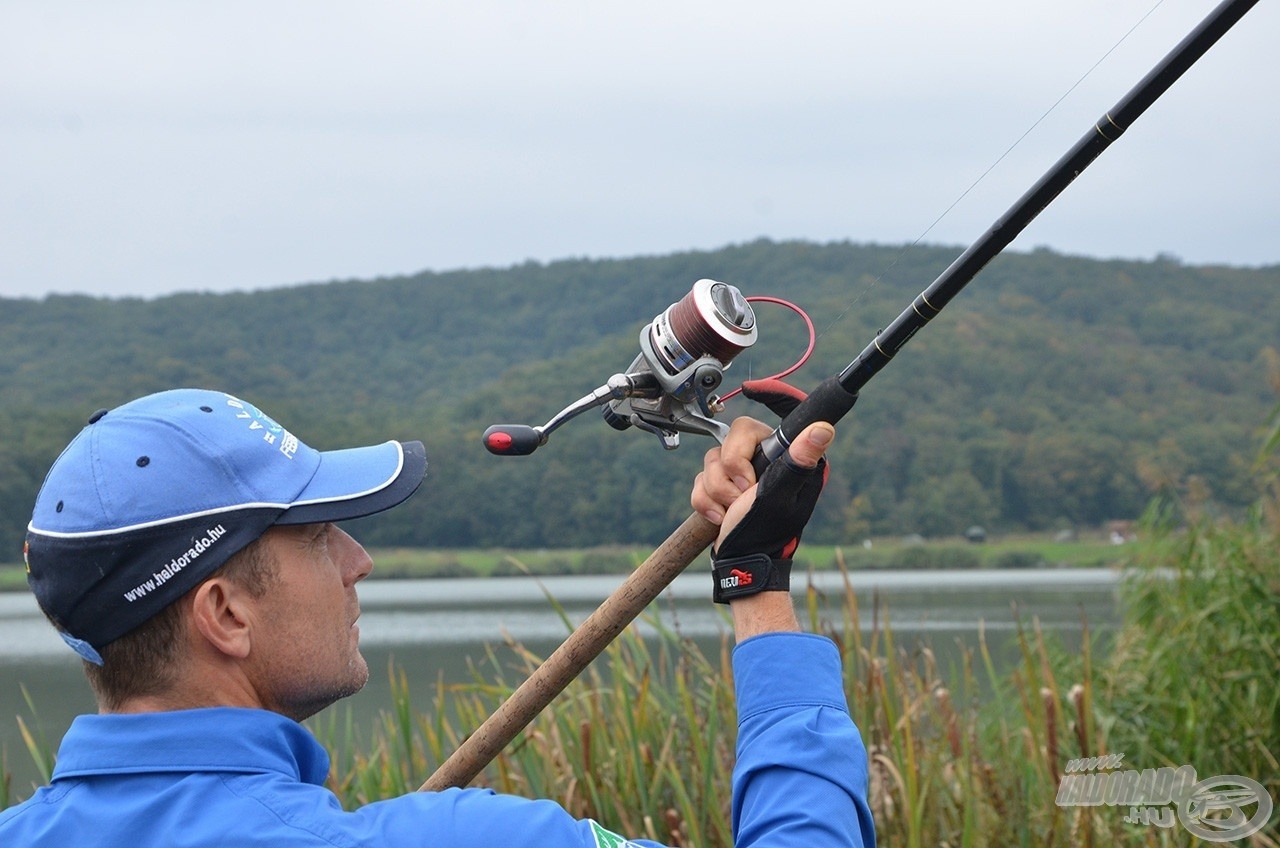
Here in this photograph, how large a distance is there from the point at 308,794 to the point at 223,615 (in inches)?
9.4

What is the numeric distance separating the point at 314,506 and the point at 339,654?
7.1 inches

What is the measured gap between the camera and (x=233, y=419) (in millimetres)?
1544

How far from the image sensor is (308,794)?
1341mm

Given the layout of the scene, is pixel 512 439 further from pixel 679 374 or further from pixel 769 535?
pixel 769 535

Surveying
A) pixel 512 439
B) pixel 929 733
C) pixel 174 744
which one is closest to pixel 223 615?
pixel 174 744

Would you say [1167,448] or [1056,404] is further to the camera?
[1056,404]

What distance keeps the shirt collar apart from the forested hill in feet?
19.1

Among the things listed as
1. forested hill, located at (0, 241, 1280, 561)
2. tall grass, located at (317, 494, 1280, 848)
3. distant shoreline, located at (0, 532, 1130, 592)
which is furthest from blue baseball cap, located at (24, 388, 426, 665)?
distant shoreline, located at (0, 532, 1130, 592)

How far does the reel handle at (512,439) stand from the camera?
6.13 ft

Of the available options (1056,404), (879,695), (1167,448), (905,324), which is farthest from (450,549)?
(905,324)

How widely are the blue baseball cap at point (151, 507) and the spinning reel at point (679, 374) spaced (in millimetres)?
405

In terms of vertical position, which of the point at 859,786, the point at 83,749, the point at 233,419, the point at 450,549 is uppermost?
the point at 233,419

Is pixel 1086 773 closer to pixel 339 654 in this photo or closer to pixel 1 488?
pixel 339 654

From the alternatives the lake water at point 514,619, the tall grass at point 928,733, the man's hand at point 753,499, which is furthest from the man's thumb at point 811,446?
the lake water at point 514,619
